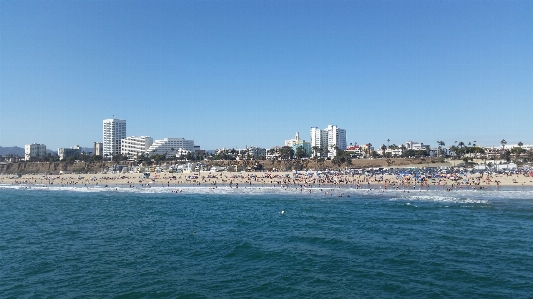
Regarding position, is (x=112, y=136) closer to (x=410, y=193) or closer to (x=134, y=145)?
(x=134, y=145)

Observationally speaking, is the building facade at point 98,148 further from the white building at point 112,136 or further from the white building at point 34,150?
the white building at point 34,150

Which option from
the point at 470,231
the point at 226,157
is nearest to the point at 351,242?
the point at 470,231

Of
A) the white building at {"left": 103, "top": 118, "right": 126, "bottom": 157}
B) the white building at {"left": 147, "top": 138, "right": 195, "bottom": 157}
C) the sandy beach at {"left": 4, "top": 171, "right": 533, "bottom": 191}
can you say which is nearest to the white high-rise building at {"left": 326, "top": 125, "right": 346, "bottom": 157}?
the white building at {"left": 147, "top": 138, "right": 195, "bottom": 157}

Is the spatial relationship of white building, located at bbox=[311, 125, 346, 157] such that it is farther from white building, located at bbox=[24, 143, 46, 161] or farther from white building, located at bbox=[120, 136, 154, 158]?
white building, located at bbox=[24, 143, 46, 161]

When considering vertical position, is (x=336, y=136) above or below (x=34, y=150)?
above

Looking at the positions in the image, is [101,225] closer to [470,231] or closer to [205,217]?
[205,217]

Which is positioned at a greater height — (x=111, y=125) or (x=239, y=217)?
(x=111, y=125)

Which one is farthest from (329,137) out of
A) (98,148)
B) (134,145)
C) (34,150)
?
(34,150)
